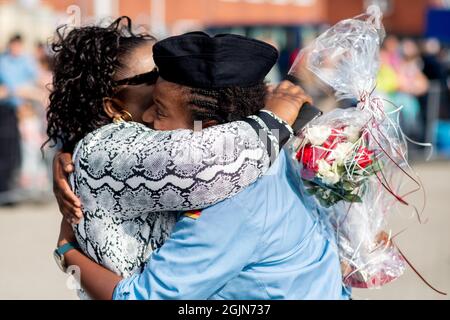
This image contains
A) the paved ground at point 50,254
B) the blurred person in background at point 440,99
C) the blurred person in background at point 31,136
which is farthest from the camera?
the blurred person in background at point 440,99

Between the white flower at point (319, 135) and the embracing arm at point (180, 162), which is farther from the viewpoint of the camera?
the white flower at point (319, 135)

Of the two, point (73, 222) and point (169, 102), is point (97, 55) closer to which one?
point (169, 102)

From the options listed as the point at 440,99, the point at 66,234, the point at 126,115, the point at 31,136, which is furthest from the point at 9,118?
the point at 126,115

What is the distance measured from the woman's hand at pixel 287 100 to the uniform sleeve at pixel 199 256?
384 millimetres

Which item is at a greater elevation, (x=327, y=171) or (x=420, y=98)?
(x=327, y=171)

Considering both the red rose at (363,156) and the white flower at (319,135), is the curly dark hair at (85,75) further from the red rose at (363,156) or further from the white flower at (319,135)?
the red rose at (363,156)

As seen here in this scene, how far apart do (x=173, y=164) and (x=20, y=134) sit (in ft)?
25.9

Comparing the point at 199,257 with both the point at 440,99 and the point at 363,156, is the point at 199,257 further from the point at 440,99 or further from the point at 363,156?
Answer: the point at 440,99

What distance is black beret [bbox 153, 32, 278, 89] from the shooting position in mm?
2182

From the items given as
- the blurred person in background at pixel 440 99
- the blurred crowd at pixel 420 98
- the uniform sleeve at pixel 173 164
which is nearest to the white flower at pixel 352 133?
the uniform sleeve at pixel 173 164

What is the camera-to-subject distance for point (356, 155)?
2.41 meters

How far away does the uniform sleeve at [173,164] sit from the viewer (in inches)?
83.0

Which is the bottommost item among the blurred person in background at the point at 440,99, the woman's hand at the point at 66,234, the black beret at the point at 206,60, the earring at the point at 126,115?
the blurred person in background at the point at 440,99

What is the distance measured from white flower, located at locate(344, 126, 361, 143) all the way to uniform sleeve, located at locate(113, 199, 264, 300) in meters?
0.45
